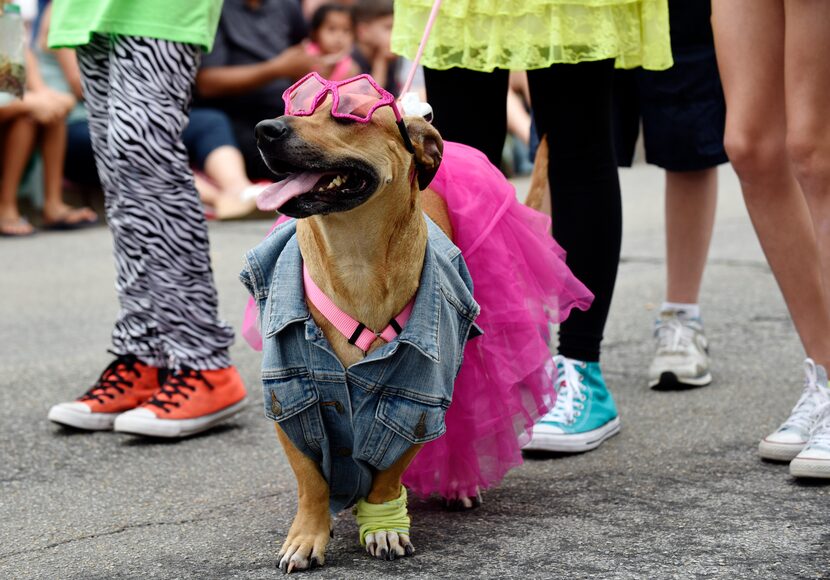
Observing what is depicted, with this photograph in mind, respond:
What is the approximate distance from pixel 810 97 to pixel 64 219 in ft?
19.7

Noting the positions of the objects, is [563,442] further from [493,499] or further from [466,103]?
[466,103]

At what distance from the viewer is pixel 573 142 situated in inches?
121

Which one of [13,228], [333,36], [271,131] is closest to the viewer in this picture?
[271,131]

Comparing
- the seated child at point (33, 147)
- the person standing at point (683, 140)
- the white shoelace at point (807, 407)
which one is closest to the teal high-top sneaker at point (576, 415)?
the white shoelace at point (807, 407)

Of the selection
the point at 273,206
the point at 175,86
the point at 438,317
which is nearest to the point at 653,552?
the point at 438,317

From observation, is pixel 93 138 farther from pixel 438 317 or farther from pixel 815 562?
pixel 815 562

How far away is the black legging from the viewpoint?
3.03 meters

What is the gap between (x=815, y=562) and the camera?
2.28 m

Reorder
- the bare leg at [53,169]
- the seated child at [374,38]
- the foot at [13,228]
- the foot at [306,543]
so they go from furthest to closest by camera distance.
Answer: the seated child at [374,38] < the bare leg at [53,169] < the foot at [13,228] < the foot at [306,543]

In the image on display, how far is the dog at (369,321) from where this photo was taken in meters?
2.28

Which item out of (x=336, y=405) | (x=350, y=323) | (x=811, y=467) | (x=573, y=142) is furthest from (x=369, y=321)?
(x=811, y=467)

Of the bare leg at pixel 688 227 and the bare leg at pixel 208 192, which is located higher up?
the bare leg at pixel 688 227

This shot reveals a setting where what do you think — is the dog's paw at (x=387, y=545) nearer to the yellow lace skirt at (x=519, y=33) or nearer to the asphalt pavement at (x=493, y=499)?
the asphalt pavement at (x=493, y=499)

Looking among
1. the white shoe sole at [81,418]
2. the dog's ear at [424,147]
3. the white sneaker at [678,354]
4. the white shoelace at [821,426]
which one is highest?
the dog's ear at [424,147]
